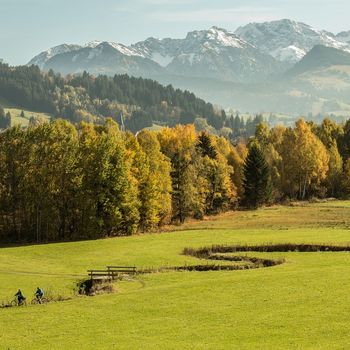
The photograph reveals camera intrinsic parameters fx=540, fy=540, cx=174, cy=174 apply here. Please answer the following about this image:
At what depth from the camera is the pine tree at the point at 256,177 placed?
142 m

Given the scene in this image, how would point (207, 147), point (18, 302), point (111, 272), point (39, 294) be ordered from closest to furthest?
point (39, 294) < point (18, 302) < point (111, 272) < point (207, 147)

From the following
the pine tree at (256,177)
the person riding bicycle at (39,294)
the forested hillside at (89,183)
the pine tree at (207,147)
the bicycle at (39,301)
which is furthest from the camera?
the pine tree at (256,177)

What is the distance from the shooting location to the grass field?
36812 millimetres

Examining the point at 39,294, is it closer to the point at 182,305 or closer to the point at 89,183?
the point at 182,305

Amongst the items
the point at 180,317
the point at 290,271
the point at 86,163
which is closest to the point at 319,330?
the point at 180,317

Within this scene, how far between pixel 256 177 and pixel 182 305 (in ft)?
322

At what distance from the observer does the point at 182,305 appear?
46375mm

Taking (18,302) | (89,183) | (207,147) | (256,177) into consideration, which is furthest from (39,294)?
(256,177)

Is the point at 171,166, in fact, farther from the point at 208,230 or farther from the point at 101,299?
the point at 101,299

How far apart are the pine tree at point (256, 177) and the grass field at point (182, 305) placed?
190ft

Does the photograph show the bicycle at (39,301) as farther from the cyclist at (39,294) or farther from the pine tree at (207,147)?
the pine tree at (207,147)

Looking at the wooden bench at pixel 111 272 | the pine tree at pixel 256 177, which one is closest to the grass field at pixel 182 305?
the wooden bench at pixel 111 272

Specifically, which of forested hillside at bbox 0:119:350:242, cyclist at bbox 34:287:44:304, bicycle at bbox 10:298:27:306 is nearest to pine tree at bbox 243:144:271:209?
forested hillside at bbox 0:119:350:242

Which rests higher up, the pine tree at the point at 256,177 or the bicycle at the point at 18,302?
the pine tree at the point at 256,177
